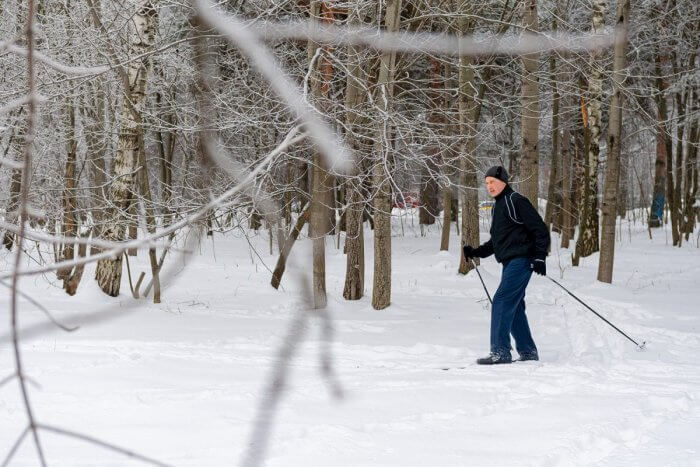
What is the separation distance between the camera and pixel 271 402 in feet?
2.43

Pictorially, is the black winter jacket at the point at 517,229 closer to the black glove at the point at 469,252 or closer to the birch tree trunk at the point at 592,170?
the black glove at the point at 469,252

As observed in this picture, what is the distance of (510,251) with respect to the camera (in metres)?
6.84

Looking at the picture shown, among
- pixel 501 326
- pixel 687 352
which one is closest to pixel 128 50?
pixel 501 326

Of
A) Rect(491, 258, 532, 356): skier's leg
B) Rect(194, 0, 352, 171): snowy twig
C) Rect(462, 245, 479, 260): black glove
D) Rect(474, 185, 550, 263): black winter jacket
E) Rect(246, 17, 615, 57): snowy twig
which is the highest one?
Rect(246, 17, 615, 57): snowy twig

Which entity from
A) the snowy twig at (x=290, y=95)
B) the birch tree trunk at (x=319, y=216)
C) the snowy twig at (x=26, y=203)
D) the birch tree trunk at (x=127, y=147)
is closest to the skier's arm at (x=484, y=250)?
the birch tree trunk at (x=319, y=216)

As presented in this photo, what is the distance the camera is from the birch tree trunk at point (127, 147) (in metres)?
10.0

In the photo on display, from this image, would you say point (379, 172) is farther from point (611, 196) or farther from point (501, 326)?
point (611, 196)

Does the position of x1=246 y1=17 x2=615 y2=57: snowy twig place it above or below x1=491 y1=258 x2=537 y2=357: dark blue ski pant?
above

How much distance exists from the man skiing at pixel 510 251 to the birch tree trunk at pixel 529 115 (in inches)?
179

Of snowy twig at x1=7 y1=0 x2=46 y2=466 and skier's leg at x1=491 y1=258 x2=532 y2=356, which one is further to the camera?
skier's leg at x1=491 y1=258 x2=532 y2=356

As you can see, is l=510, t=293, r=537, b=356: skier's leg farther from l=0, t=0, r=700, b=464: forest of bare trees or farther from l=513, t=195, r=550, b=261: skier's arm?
l=0, t=0, r=700, b=464: forest of bare trees

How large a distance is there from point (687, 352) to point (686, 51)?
14.8 m

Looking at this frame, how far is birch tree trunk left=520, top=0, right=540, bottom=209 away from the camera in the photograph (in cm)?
1129

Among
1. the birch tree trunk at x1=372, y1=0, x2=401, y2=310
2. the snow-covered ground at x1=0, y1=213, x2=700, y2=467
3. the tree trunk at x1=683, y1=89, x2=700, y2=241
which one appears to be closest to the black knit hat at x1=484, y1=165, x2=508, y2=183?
the snow-covered ground at x1=0, y1=213, x2=700, y2=467
